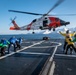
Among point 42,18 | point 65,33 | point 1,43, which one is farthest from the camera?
point 42,18

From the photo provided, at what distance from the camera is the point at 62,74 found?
934cm

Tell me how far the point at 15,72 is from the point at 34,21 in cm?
3401

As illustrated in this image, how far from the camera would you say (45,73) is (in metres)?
7.82

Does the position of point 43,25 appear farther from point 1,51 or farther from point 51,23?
point 1,51

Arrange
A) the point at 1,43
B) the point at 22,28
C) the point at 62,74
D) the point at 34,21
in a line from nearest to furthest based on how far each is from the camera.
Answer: the point at 62,74, the point at 1,43, the point at 34,21, the point at 22,28

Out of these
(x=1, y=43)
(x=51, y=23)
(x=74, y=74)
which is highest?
(x=51, y=23)

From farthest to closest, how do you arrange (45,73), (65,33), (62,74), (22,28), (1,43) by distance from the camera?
(22,28)
(65,33)
(1,43)
(62,74)
(45,73)

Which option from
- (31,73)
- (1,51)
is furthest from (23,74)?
(1,51)

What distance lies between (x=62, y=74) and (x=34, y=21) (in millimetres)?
34610

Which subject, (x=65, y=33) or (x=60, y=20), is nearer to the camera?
(x=65, y=33)

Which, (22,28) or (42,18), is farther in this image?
(22,28)

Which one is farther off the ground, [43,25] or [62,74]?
[43,25]

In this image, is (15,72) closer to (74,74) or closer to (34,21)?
(74,74)

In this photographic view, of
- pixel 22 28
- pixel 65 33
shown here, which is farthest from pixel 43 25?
pixel 65 33
